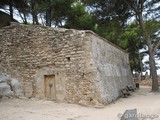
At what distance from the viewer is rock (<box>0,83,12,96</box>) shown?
39.8 ft

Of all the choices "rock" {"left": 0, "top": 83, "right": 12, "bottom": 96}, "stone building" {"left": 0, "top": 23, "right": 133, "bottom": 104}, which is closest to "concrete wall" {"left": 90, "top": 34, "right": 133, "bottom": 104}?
"stone building" {"left": 0, "top": 23, "right": 133, "bottom": 104}

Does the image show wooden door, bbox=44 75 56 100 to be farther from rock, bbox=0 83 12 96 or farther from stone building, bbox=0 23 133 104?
rock, bbox=0 83 12 96

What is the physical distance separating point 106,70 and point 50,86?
9.00 feet

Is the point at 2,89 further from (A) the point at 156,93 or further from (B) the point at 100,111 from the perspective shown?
(A) the point at 156,93

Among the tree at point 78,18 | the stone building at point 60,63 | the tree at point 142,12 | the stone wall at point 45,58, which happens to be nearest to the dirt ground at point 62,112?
the stone building at point 60,63

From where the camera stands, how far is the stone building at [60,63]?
11.5 meters

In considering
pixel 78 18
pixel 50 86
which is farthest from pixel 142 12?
pixel 50 86

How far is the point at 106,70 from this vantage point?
42.0ft

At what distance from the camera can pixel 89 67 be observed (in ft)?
37.3

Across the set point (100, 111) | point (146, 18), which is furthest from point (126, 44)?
point (100, 111)

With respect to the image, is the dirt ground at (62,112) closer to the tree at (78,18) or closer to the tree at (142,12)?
the tree at (142,12)

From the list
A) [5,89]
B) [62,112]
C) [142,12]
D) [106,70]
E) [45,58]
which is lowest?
[62,112]

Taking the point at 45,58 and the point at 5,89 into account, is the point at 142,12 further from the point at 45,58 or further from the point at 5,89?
the point at 5,89

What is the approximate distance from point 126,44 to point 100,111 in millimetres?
17480
